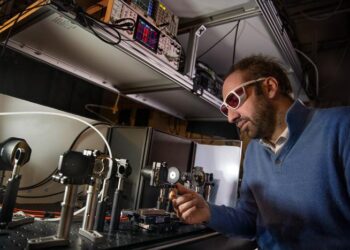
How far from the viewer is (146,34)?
3.66 ft

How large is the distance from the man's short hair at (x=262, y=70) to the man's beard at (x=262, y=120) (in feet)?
0.40

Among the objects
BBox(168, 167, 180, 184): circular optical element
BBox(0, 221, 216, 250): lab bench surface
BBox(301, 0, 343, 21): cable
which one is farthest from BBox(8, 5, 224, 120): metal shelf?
BBox(301, 0, 343, 21): cable

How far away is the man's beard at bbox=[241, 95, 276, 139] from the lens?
1.13m

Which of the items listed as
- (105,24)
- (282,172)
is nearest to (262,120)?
(282,172)

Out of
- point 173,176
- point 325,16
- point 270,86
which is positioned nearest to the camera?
point 173,176

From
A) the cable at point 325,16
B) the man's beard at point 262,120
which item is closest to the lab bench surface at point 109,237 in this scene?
the man's beard at point 262,120

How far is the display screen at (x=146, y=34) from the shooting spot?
1072 millimetres

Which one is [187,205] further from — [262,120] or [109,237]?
[262,120]

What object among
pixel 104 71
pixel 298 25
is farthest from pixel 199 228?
pixel 298 25

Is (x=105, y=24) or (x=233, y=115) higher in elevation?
(x=105, y=24)

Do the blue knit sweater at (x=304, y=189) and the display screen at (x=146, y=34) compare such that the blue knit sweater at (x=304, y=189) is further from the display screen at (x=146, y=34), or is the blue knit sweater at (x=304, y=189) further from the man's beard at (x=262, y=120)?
the display screen at (x=146, y=34)

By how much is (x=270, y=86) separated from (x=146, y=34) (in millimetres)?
607

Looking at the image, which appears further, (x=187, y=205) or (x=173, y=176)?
(x=173, y=176)

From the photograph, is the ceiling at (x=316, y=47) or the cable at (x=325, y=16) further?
the cable at (x=325, y=16)
